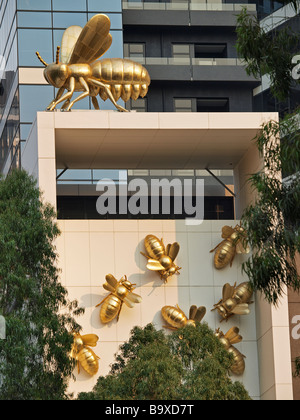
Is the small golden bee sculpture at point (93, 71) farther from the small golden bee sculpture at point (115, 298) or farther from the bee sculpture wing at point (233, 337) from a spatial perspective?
the bee sculpture wing at point (233, 337)

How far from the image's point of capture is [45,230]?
103ft

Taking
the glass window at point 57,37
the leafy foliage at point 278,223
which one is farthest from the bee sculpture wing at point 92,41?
the glass window at point 57,37

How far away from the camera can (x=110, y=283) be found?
118ft

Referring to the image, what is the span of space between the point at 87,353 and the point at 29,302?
4.54 meters

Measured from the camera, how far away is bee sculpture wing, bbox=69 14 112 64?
3812 centimetres

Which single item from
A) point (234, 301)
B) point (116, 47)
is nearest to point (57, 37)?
point (116, 47)

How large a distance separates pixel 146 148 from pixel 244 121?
11.3 feet

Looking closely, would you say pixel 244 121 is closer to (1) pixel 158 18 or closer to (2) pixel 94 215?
(2) pixel 94 215

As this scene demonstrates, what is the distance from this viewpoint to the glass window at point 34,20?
189 feet

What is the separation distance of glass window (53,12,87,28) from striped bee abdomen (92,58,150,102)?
19.1 metres

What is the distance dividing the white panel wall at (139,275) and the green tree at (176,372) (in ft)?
15.2

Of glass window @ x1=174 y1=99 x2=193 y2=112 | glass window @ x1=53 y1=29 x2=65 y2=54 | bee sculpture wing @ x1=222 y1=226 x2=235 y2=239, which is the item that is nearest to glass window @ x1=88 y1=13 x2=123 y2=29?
glass window @ x1=53 y1=29 x2=65 y2=54

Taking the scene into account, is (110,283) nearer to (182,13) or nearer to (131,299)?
(131,299)
